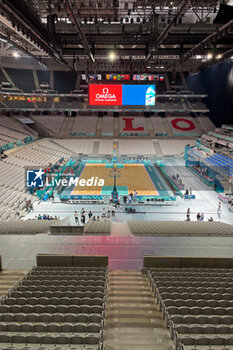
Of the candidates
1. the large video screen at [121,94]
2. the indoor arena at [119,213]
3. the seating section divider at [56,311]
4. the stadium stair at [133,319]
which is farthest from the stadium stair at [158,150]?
the seating section divider at [56,311]

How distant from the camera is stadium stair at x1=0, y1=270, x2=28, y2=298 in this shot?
6943mm

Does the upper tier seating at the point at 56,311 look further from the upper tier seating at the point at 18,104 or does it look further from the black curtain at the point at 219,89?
the upper tier seating at the point at 18,104

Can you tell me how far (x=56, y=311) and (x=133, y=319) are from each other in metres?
1.60

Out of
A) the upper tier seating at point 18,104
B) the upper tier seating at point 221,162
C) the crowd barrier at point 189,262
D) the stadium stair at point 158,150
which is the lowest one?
the stadium stair at point 158,150

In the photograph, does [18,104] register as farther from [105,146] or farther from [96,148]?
[105,146]

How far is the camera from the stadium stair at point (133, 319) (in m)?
4.61

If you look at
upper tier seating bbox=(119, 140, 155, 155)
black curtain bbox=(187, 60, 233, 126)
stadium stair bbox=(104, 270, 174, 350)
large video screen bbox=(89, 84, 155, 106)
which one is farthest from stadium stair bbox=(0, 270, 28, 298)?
black curtain bbox=(187, 60, 233, 126)

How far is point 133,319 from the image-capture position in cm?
548

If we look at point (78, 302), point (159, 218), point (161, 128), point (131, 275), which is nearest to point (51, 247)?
point (131, 275)

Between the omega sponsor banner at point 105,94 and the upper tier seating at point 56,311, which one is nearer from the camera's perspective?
the upper tier seating at point 56,311

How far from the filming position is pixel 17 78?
49.3m

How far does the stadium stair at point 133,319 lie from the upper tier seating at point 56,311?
325 mm

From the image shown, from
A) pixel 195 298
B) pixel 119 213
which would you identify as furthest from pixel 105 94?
pixel 195 298

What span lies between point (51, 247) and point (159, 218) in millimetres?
10313
